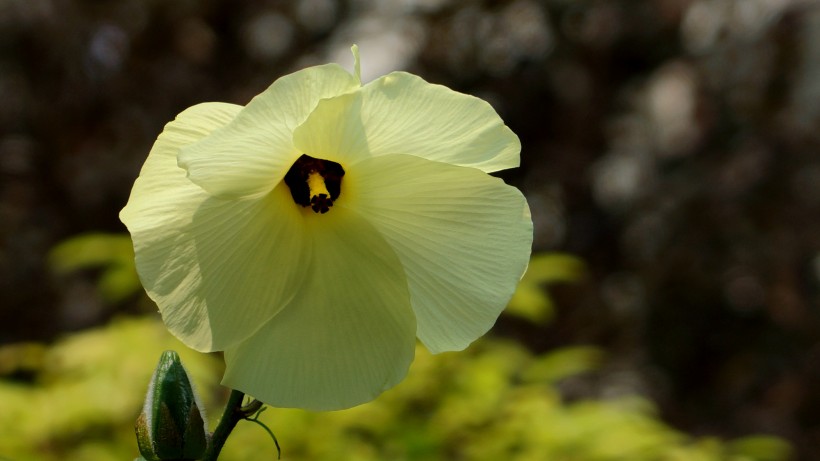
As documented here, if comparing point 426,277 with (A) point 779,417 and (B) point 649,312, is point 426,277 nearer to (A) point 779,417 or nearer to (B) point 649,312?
(A) point 779,417

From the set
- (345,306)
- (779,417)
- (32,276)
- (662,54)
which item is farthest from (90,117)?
(345,306)

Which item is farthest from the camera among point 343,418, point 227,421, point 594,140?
point 594,140

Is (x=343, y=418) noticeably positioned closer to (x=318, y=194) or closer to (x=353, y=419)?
(x=353, y=419)

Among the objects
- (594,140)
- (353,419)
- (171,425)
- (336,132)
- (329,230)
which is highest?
(336,132)

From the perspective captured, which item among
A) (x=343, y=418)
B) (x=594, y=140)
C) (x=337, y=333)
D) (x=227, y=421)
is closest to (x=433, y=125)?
(x=337, y=333)

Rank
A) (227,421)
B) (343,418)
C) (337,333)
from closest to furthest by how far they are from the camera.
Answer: (227,421) → (337,333) → (343,418)

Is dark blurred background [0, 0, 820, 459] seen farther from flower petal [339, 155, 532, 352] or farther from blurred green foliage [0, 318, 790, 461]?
flower petal [339, 155, 532, 352]

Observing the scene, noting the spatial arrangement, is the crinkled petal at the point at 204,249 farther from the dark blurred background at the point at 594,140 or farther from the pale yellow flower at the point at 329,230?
the dark blurred background at the point at 594,140
